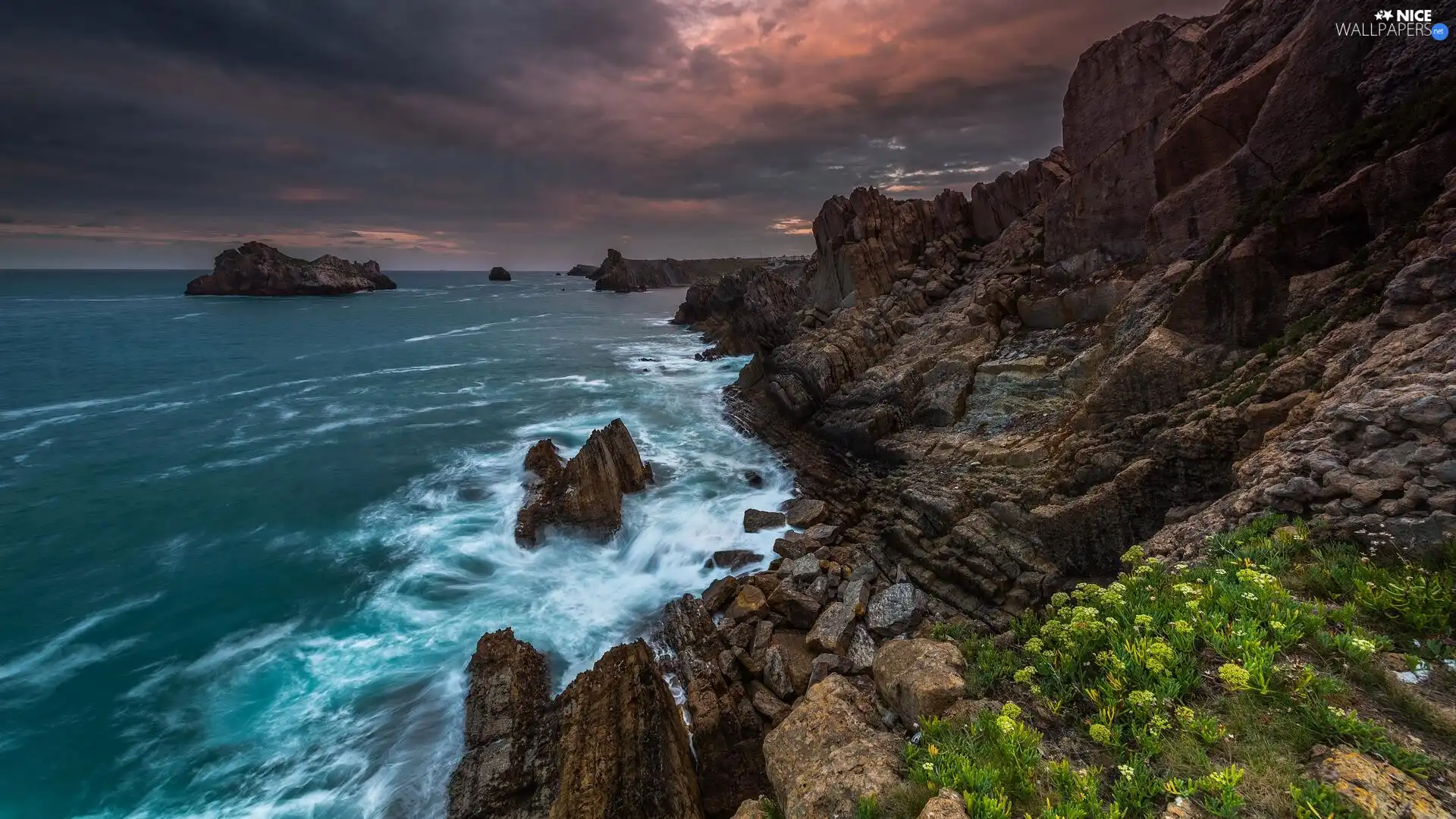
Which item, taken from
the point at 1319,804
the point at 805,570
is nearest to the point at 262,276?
the point at 805,570

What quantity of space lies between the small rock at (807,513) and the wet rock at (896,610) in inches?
259

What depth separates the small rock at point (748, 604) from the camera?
1616cm

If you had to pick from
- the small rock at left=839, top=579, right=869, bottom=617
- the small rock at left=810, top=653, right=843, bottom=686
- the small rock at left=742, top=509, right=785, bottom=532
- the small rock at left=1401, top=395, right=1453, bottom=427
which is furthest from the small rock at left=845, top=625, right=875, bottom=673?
the small rock at left=1401, top=395, right=1453, bottom=427

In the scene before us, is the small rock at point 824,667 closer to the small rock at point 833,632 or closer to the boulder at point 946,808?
the small rock at point 833,632

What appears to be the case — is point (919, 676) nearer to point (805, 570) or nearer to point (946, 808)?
point (946, 808)

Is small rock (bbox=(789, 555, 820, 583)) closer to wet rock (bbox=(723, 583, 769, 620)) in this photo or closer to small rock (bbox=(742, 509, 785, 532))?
wet rock (bbox=(723, 583, 769, 620))

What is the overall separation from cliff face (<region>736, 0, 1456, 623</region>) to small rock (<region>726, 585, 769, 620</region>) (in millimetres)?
4484

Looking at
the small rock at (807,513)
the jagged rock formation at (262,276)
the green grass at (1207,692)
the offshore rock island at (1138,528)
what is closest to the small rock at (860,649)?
the offshore rock island at (1138,528)

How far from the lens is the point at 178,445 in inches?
1302

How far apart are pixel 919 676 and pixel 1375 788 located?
14.7 feet

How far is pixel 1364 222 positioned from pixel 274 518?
127 feet

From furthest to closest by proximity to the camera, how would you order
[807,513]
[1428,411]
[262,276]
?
[262,276]
[807,513]
[1428,411]

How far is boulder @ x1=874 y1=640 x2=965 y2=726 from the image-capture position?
303 inches

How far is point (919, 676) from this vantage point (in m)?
8.14
